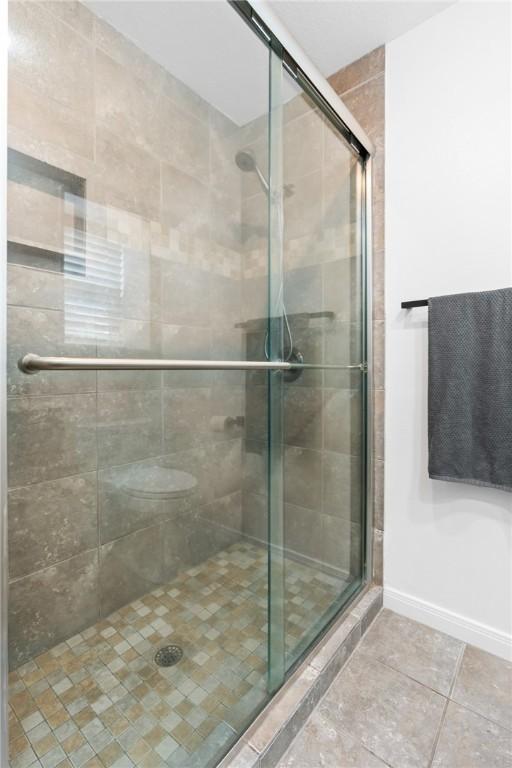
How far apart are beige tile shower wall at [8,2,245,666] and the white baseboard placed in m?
0.85

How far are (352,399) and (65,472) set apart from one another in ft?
3.43

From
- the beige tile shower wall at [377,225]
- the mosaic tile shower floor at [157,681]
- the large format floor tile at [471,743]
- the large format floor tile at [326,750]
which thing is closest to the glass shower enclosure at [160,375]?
the mosaic tile shower floor at [157,681]

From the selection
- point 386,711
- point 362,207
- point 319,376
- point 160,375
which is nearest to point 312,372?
point 319,376

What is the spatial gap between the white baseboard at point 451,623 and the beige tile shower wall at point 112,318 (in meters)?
0.85

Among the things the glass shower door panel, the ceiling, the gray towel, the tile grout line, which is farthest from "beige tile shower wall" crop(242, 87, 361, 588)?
the tile grout line

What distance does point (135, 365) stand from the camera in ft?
2.67

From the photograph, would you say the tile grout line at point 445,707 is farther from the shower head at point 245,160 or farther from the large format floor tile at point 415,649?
the shower head at point 245,160

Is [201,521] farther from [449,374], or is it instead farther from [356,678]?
[449,374]

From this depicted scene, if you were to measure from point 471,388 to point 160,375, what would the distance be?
1.03m

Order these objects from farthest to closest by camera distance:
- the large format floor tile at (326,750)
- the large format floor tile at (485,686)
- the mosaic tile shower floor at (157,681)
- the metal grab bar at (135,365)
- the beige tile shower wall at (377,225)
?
the beige tile shower wall at (377,225) < the large format floor tile at (485,686) < the large format floor tile at (326,750) < the mosaic tile shower floor at (157,681) < the metal grab bar at (135,365)

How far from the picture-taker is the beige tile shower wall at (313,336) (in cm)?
111

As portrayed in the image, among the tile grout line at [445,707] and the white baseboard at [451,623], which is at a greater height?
the white baseboard at [451,623]

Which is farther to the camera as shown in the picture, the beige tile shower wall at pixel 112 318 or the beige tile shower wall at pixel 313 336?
the beige tile shower wall at pixel 313 336

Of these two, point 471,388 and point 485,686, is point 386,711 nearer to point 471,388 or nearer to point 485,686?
point 485,686
